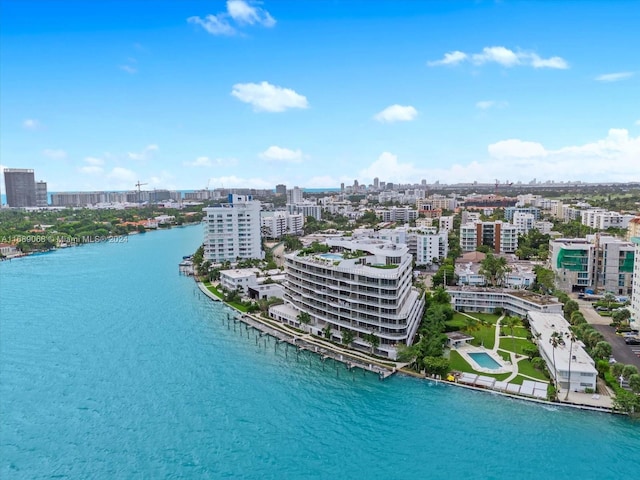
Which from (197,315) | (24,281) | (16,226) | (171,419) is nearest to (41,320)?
(197,315)

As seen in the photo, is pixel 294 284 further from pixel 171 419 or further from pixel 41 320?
pixel 41 320

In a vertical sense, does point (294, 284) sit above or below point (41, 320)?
above

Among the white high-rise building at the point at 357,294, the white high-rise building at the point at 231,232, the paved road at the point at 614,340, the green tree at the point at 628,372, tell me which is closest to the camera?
the green tree at the point at 628,372

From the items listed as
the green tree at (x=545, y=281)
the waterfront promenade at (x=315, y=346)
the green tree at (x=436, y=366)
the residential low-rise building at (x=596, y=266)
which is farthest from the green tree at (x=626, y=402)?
the residential low-rise building at (x=596, y=266)

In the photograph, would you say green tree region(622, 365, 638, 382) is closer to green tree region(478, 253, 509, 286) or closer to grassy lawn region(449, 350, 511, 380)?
grassy lawn region(449, 350, 511, 380)

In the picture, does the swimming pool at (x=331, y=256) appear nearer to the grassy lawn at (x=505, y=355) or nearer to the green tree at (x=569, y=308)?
the grassy lawn at (x=505, y=355)

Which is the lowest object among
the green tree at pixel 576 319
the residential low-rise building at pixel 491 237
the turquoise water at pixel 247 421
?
the turquoise water at pixel 247 421
